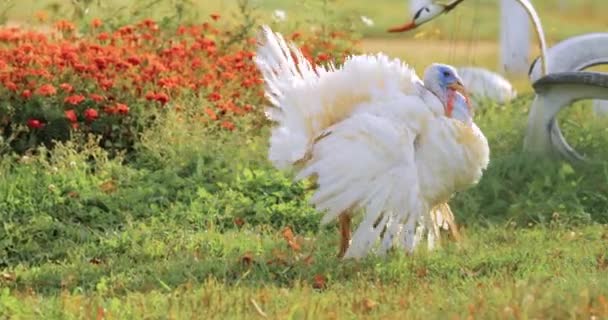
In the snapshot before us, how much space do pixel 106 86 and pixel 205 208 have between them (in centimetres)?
118

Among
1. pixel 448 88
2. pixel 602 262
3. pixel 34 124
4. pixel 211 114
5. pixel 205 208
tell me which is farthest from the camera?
pixel 211 114

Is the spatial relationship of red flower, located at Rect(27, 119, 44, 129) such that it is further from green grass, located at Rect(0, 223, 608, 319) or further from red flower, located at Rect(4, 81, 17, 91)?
green grass, located at Rect(0, 223, 608, 319)

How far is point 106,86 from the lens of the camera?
936cm

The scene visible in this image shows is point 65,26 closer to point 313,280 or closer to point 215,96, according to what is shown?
point 215,96

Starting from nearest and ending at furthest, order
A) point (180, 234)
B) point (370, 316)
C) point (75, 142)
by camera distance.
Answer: point (370, 316), point (180, 234), point (75, 142)

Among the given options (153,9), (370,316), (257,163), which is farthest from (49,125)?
(370,316)

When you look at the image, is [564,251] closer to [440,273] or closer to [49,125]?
[440,273]

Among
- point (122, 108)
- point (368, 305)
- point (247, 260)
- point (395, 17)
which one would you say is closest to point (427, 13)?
point (122, 108)

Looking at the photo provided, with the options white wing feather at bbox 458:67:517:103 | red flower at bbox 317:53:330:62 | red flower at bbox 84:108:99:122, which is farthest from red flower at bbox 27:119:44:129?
white wing feather at bbox 458:67:517:103

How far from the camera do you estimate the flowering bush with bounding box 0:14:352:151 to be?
9.41 m

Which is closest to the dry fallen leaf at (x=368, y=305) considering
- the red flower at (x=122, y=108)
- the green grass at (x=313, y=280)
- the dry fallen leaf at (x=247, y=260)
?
the green grass at (x=313, y=280)

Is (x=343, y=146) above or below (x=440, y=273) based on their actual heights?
above

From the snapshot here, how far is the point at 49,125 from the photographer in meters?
9.48

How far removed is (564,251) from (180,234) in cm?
196
